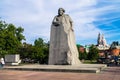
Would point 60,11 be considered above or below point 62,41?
above

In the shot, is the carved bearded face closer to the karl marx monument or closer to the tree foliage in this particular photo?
the karl marx monument

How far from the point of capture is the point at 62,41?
75.8 ft

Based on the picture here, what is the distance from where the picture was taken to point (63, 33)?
2319 centimetres

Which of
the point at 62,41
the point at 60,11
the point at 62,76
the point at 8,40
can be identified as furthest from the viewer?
the point at 8,40

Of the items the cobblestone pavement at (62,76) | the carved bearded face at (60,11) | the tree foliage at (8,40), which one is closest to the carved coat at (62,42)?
the carved bearded face at (60,11)

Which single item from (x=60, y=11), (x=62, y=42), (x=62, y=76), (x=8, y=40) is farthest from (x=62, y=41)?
(x=8, y=40)

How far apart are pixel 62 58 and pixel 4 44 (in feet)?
102

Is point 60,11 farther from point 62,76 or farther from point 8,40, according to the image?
point 8,40

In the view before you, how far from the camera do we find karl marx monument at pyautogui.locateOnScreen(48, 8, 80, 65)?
22.8 metres

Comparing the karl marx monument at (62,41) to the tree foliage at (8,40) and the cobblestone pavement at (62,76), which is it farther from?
the tree foliage at (8,40)

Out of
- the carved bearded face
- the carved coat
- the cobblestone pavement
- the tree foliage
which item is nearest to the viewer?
the cobblestone pavement

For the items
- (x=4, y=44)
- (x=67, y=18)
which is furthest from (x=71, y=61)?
(x=4, y=44)

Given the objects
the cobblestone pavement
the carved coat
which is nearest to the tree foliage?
the carved coat

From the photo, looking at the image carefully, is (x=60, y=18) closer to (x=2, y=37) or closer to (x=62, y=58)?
(x=62, y=58)
